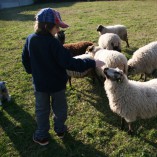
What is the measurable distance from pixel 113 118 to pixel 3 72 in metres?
4.38

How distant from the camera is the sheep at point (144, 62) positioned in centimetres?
692

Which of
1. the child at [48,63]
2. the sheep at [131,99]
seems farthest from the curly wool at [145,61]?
the child at [48,63]

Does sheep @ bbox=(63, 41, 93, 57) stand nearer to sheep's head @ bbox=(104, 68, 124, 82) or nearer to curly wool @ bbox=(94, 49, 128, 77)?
curly wool @ bbox=(94, 49, 128, 77)

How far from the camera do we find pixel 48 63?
13.3 ft

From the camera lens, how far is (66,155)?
478cm

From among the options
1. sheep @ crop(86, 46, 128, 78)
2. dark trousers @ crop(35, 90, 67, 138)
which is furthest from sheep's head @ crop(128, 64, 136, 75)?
dark trousers @ crop(35, 90, 67, 138)

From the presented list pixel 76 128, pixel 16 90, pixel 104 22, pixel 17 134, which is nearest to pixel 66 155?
A: pixel 76 128

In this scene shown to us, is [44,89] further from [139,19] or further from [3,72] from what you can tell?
[139,19]

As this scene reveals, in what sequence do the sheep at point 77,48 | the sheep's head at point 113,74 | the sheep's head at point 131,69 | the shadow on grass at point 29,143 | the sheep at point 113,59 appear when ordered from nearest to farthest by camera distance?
1. the sheep's head at point 113,74
2. the shadow on grass at point 29,143
3. the sheep at point 113,59
4. the sheep's head at point 131,69
5. the sheep at point 77,48

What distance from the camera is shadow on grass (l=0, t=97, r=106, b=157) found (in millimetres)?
4816

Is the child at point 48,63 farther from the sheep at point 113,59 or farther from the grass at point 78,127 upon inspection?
the sheep at point 113,59

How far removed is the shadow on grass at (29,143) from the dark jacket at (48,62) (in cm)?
126

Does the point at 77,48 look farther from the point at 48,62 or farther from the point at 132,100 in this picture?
the point at 48,62

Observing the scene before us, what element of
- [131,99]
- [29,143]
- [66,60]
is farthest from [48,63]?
[29,143]
